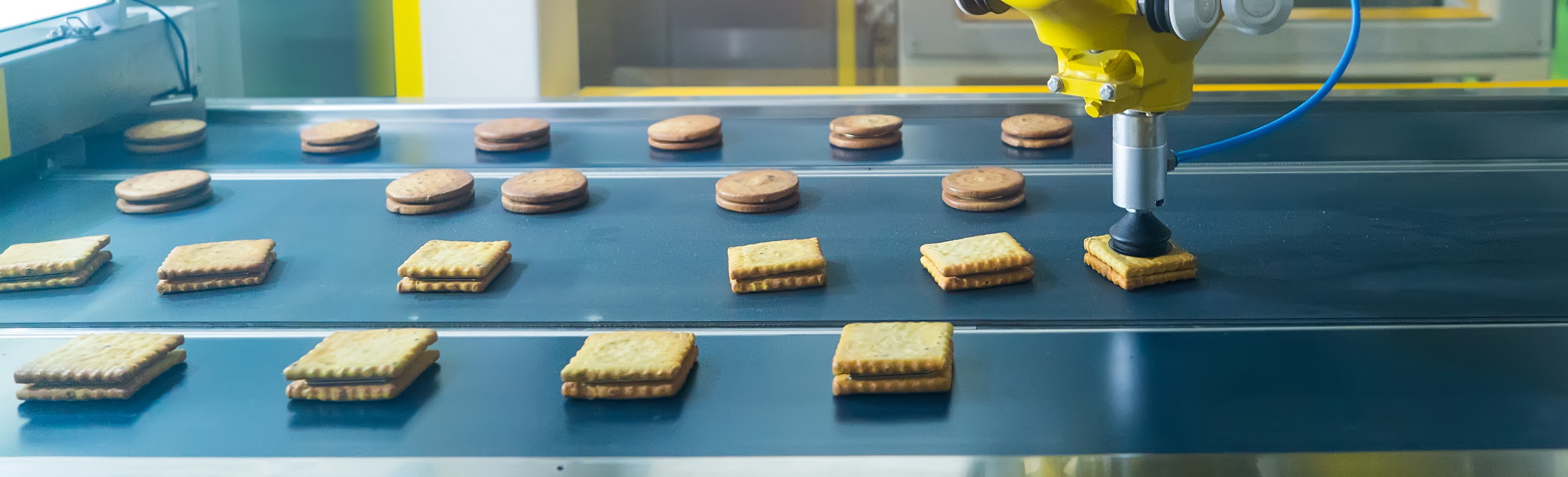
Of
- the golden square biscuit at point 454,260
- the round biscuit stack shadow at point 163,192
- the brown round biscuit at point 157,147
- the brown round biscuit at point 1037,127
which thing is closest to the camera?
the golden square biscuit at point 454,260

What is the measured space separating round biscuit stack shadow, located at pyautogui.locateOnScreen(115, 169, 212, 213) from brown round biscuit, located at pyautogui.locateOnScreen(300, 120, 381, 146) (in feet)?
0.85

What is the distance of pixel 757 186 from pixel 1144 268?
25.1 inches

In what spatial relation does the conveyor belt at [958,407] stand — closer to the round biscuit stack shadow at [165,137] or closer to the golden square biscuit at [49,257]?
the golden square biscuit at [49,257]

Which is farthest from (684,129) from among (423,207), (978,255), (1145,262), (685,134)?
(1145,262)

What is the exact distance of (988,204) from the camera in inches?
66.5

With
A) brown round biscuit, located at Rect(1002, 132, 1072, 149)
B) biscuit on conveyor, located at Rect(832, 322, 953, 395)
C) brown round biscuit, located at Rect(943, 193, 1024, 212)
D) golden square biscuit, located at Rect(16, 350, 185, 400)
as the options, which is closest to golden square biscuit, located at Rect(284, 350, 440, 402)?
golden square biscuit, located at Rect(16, 350, 185, 400)

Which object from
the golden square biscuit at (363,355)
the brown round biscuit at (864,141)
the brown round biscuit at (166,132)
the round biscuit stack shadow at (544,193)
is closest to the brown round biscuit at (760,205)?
the round biscuit stack shadow at (544,193)

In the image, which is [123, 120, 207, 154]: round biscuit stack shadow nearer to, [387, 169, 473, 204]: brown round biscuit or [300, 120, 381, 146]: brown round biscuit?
[300, 120, 381, 146]: brown round biscuit

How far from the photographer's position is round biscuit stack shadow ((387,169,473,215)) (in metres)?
1.76

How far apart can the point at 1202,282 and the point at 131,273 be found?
134 centimetres

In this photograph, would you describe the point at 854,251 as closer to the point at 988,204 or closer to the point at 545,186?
the point at 988,204

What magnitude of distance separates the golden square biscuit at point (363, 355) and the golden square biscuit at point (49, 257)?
46 cm

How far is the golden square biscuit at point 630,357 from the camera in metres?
1.07

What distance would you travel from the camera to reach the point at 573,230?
167 cm
